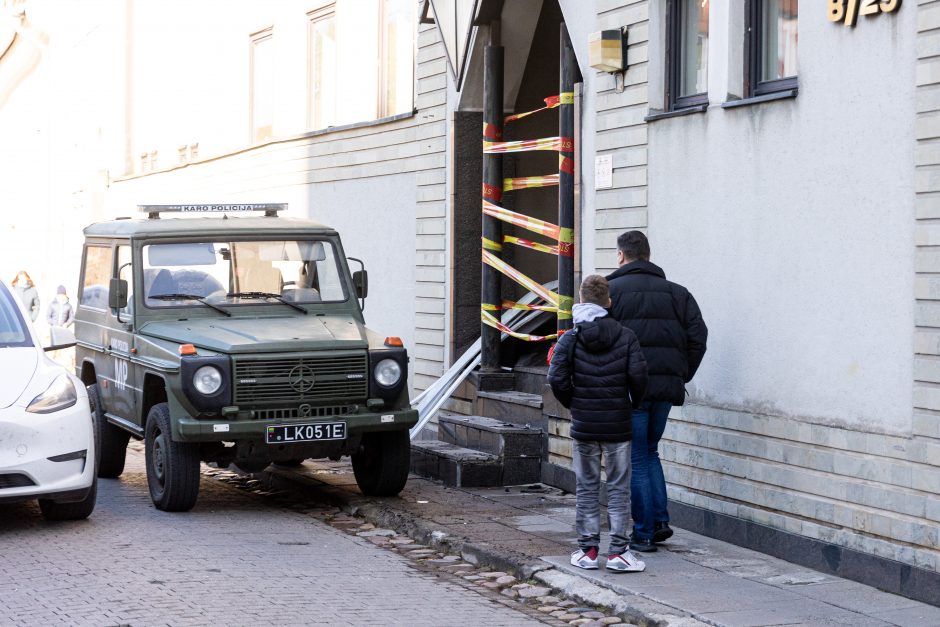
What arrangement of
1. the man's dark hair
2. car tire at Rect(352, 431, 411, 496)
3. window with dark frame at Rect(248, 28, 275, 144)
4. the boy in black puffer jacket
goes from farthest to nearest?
window with dark frame at Rect(248, 28, 275, 144), car tire at Rect(352, 431, 411, 496), the man's dark hair, the boy in black puffer jacket

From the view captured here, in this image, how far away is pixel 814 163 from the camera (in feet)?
27.0

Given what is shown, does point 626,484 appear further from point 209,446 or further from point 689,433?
point 209,446

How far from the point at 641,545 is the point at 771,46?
3.24 metres

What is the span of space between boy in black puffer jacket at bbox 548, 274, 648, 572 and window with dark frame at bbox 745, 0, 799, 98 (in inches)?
73.4

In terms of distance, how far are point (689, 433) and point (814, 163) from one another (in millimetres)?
2178

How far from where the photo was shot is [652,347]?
8.39 meters

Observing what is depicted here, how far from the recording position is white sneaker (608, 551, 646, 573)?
26.1ft

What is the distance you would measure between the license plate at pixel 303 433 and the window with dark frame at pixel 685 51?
10.8 ft

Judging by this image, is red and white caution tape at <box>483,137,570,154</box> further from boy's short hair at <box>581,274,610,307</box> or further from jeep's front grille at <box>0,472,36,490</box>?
jeep's front grille at <box>0,472,36,490</box>

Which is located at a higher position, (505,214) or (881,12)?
(881,12)

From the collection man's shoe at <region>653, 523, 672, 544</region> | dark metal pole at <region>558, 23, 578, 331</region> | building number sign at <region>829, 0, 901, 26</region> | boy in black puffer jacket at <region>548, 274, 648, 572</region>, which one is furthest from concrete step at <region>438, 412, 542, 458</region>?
building number sign at <region>829, 0, 901, 26</region>

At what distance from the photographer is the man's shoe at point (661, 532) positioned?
8649mm

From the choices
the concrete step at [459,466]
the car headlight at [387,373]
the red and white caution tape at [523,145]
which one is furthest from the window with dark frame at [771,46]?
the concrete step at [459,466]

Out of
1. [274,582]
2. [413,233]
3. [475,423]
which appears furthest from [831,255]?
[413,233]
